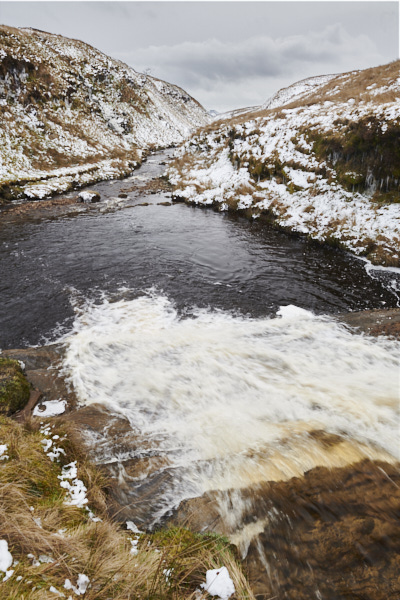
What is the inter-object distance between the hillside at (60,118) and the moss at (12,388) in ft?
77.6

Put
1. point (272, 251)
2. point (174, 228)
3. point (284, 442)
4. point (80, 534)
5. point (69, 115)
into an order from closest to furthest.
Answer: point (80, 534) → point (284, 442) → point (272, 251) → point (174, 228) → point (69, 115)

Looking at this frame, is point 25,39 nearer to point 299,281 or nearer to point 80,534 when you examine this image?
point 299,281

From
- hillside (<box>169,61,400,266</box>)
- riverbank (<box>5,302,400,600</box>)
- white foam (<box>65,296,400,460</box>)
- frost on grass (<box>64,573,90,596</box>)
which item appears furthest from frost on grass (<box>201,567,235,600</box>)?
hillside (<box>169,61,400,266</box>)

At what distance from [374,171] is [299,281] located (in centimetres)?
871

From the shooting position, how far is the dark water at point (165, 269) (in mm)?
10734

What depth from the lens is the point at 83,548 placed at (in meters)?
2.96

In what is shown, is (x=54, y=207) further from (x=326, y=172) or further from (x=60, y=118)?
(x=60, y=118)

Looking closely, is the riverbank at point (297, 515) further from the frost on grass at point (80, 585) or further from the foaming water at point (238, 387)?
the frost on grass at point (80, 585)

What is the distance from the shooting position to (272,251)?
15828 mm

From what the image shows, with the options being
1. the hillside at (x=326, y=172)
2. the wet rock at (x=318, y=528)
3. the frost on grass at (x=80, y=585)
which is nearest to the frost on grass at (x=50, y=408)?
the wet rock at (x=318, y=528)

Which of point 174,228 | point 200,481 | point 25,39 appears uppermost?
point 25,39

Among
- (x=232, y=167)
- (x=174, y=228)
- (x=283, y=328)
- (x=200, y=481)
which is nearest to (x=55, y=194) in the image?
(x=174, y=228)

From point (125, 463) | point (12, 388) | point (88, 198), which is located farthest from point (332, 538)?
point (88, 198)

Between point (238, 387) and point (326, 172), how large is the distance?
17.0 metres
